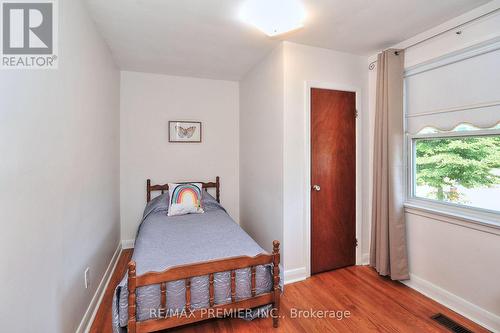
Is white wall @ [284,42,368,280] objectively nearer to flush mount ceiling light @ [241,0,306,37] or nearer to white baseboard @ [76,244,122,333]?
flush mount ceiling light @ [241,0,306,37]

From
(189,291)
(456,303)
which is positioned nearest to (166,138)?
(189,291)

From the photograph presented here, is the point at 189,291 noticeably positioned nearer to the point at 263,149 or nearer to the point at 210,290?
the point at 210,290

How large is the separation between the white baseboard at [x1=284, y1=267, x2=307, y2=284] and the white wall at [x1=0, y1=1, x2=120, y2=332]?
1.79 metres

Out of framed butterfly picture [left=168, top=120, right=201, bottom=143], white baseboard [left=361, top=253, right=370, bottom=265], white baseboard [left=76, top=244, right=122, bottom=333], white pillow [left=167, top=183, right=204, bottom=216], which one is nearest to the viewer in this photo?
white baseboard [left=76, top=244, right=122, bottom=333]

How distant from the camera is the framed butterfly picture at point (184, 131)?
346cm

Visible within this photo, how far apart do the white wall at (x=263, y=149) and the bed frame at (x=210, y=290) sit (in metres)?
0.76

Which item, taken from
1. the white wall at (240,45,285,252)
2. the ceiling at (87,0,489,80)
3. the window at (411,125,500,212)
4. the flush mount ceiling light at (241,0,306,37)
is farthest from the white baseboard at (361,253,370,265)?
the flush mount ceiling light at (241,0,306,37)

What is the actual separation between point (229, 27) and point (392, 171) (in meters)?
2.15

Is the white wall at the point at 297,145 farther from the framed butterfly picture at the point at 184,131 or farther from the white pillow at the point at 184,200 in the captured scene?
the framed butterfly picture at the point at 184,131

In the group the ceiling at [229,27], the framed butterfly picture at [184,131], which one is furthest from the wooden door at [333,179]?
the framed butterfly picture at [184,131]

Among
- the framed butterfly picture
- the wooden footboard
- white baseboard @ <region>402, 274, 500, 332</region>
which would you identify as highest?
the framed butterfly picture

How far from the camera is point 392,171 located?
7.82 ft

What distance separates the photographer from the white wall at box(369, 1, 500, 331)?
5.82 ft

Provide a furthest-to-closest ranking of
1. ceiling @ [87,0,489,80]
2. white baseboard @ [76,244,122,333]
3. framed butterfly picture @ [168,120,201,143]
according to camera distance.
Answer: framed butterfly picture @ [168,120,201,143] → ceiling @ [87,0,489,80] → white baseboard @ [76,244,122,333]
